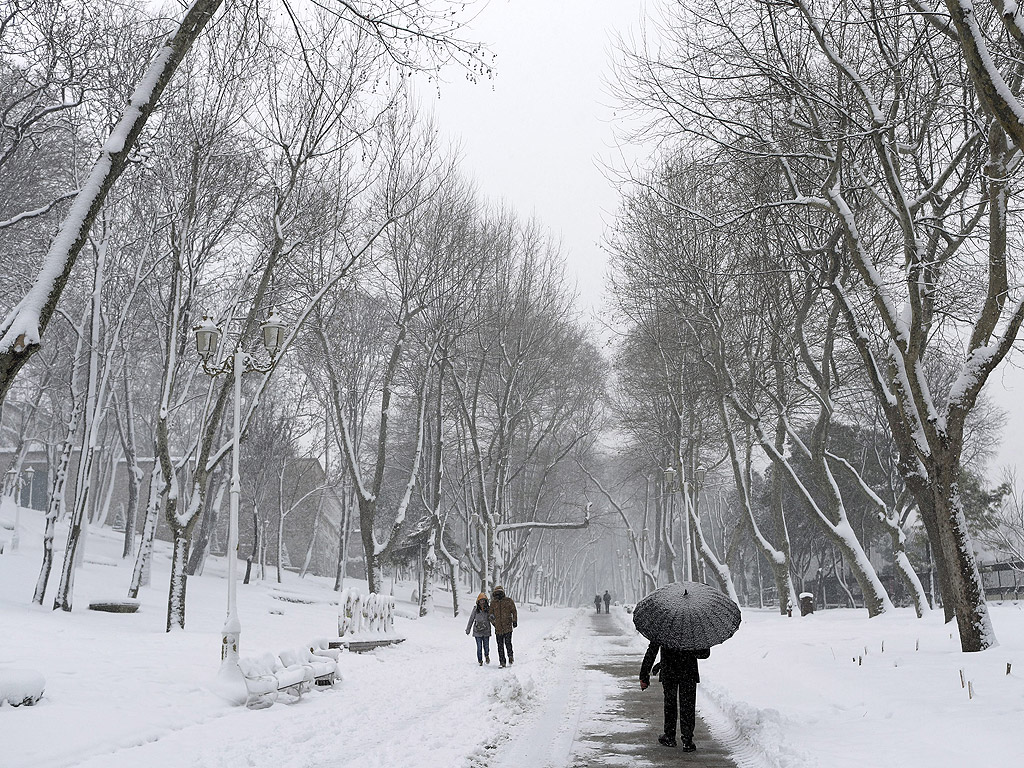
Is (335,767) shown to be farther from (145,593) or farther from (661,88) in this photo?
(145,593)

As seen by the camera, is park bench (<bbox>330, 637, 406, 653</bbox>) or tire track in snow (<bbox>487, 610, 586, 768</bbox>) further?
park bench (<bbox>330, 637, 406, 653</bbox>)

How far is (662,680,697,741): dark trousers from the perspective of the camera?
7574 mm

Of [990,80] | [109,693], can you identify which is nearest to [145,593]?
[109,693]

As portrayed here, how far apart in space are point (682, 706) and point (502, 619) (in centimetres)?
A: 897

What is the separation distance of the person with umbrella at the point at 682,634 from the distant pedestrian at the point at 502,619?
27.8 feet

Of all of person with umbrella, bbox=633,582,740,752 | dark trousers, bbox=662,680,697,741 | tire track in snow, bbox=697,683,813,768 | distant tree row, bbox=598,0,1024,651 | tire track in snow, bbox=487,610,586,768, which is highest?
distant tree row, bbox=598,0,1024,651

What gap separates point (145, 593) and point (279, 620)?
4.96 metres

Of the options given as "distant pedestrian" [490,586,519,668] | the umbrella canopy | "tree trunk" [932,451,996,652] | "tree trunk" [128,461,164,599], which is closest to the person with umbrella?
the umbrella canopy

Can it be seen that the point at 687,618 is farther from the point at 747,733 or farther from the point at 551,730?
the point at 551,730

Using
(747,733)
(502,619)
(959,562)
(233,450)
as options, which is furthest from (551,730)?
(502,619)

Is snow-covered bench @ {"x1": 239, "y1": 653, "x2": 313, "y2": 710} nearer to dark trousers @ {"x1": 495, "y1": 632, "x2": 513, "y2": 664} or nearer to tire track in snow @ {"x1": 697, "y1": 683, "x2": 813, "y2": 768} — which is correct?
dark trousers @ {"x1": 495, "y1": 632, "x2": 513, "y2": 664}

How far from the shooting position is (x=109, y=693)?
9.60 meters

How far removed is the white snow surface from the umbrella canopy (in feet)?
3.40

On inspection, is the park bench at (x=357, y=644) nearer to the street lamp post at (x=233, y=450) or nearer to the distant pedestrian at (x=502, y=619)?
the distant pedestrian at (x=502, y=619)
